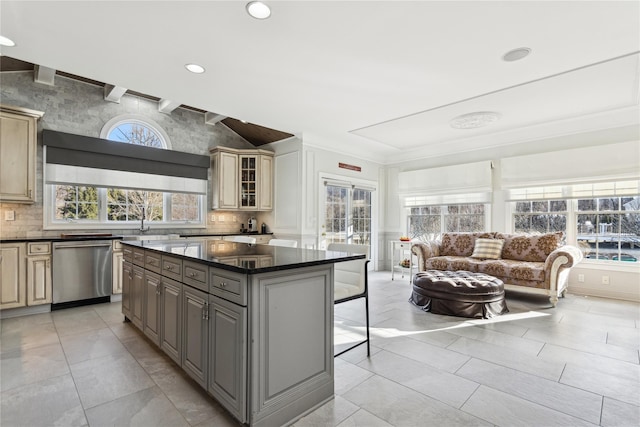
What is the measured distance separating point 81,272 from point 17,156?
5.18 ft

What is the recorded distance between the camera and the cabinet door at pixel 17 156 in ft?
12.1

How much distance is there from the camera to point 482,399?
199 centimetres

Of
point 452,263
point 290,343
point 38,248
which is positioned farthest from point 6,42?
point 452,263

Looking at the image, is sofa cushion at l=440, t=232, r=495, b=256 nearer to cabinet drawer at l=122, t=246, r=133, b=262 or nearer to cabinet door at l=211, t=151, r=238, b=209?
cabinet door at l=211, t=151, r=238, b=209

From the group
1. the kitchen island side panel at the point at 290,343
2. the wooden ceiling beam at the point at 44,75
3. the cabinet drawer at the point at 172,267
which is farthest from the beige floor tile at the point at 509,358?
Result: the wooden ceiling beam at the point at 44,75

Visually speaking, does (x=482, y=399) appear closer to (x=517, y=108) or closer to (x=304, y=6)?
(x=304, y=6)

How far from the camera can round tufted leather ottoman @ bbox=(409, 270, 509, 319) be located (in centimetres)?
359

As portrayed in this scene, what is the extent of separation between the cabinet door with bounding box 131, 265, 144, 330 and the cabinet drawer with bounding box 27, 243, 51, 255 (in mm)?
1728

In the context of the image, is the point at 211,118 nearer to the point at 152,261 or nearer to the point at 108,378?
the point at 152,261

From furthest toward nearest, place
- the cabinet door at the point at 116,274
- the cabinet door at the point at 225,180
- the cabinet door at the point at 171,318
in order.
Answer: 1. the cabinet door at the point at 225,180
2. the cabinet door at the point at 116,274
3. the cabinet door at the point at 171,318

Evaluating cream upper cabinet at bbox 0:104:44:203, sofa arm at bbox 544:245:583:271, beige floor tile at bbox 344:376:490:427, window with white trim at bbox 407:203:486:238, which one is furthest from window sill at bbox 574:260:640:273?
cream upper cabinet at bbox 0:104:44:203

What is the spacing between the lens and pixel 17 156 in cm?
379

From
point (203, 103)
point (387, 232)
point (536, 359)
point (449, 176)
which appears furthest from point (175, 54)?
point (387, 232)

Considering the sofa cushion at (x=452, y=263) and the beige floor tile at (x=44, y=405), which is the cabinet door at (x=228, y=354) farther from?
the sofa cushion at (x=452, y=263)
